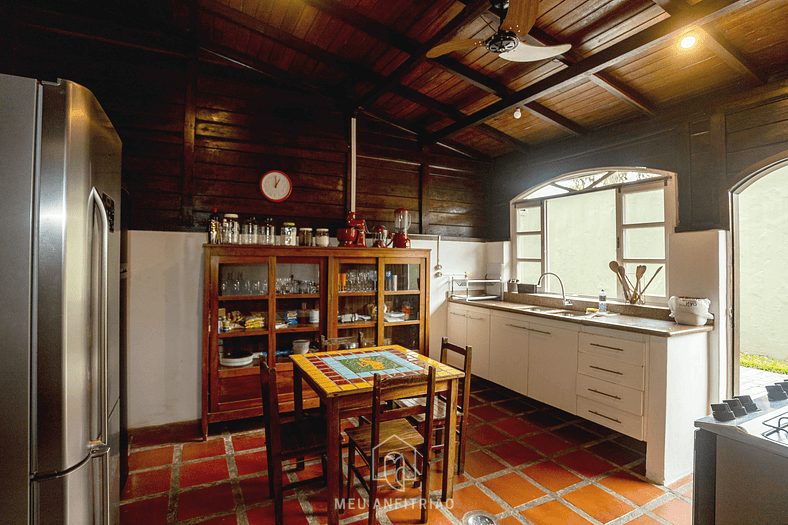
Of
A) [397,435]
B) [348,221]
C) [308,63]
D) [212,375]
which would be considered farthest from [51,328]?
[308,63]

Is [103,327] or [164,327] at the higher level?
[103,327]

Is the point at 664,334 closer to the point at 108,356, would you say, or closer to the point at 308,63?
the point at 108,356

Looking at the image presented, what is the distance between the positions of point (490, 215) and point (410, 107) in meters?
1.89

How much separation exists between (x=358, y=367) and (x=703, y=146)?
3355 mm

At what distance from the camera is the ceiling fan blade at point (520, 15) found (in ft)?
6.18

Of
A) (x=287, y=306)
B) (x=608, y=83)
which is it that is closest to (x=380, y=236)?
(x=287, y=306)

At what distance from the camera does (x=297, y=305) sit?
3.77m

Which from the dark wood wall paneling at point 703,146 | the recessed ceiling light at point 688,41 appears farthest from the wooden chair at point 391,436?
the dark wood wall paneling at point 703,146

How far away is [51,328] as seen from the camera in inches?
49.8

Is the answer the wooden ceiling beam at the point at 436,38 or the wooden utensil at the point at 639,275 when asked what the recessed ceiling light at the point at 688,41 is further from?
the wooden utensil at the point at 639,275

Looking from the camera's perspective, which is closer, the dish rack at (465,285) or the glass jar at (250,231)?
the glass jar at (250,231)

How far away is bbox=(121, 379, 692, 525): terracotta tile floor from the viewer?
2.27 metres

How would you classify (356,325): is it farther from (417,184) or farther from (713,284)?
(713,284)

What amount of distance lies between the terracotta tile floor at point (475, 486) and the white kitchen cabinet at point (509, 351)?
1.83ft
